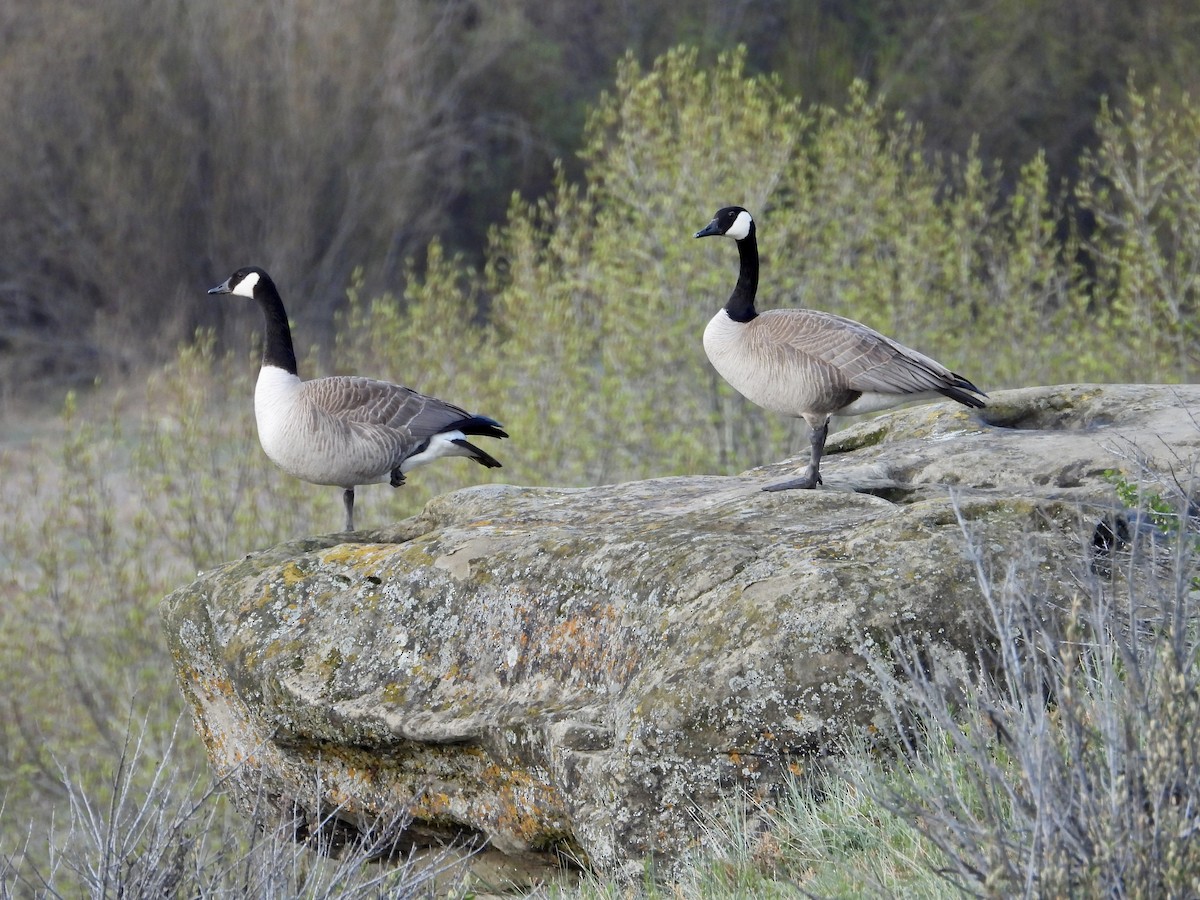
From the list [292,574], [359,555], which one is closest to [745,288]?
[359,555]

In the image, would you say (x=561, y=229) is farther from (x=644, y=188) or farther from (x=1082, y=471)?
(x=1082, y=471)

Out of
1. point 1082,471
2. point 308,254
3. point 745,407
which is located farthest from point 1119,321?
point 308,254

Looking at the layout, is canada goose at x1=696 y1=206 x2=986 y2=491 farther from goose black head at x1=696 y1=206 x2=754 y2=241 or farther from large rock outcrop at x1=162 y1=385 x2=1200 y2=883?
goose black head at x1=696 y1=206 x2=754 y2=241

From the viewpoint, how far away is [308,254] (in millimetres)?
26484

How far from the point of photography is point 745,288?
694 cm

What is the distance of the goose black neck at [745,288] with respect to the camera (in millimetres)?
6809

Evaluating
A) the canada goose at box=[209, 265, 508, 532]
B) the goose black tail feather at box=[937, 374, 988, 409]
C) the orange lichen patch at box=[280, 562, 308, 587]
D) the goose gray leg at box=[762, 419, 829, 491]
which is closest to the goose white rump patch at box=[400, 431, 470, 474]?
the canada goose at box=[209, 265, 508, 532]

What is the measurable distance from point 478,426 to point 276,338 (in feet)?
4.50

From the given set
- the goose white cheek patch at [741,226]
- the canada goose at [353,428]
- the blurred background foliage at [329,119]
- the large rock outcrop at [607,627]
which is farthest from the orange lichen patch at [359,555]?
the blurred background foliage at [329,119]

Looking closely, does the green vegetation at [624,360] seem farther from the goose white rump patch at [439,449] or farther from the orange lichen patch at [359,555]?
the orange lichen patch at [359,555]

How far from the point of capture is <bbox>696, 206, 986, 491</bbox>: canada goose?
19.9 ft

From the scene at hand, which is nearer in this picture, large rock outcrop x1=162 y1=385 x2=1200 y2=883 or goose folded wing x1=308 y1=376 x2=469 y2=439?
large rock outcrop x1=162 y1=385 x2=1200 y2=883

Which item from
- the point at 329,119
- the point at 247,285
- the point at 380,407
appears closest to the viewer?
the point at 380,407

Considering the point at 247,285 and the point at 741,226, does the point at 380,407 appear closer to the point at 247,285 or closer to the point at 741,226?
the point at 247,285
